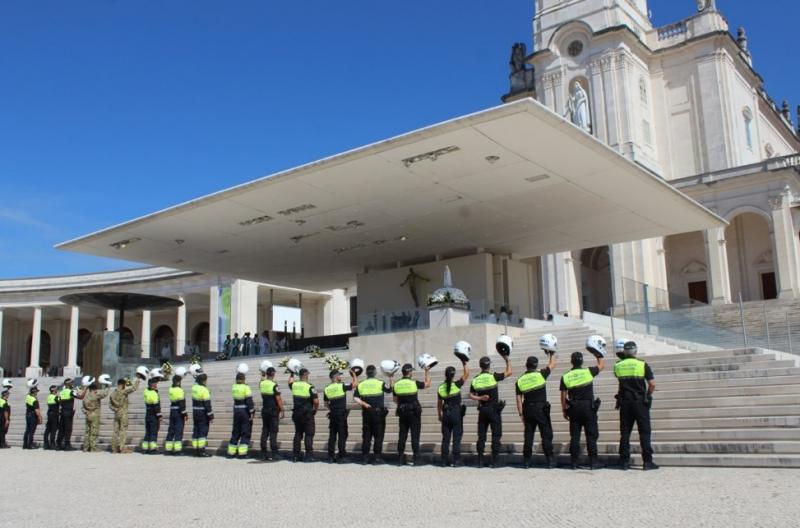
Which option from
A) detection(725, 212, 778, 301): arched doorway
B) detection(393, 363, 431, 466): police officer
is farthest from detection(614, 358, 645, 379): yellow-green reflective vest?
detection(725, 212, 778, 301): arched doorway

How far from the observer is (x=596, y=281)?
150 feet

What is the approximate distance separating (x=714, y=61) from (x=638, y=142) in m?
6.28

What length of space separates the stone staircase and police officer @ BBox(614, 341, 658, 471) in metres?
0.67

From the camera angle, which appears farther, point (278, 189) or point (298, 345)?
point (298, 345)

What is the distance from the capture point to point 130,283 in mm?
55875

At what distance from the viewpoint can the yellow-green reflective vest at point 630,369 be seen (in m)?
10.3

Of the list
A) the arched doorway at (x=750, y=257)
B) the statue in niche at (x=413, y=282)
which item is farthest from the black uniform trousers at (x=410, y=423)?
the arched doorway at (x=750, y=257)

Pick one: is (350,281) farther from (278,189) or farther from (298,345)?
(278,189)

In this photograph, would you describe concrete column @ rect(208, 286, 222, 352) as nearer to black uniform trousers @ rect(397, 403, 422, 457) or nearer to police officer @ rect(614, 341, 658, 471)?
black uniform trousers @ rect(397, 403, 422, 457)

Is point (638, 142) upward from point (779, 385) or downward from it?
upward

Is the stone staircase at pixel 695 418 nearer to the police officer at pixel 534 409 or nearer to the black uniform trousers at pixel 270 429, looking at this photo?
the police officer at pixel 534 409

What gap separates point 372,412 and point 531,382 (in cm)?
286

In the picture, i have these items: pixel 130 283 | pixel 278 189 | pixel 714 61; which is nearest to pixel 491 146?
pixel 278 189

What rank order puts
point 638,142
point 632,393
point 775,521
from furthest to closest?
point 638,142 < point 632,393 < point 775,521
